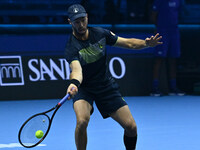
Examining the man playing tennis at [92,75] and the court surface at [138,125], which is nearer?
the man playing tennis at [92,75]

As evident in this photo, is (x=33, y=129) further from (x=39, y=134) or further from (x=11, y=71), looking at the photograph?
(x=11, y=71)

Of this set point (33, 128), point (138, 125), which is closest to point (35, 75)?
point (138, 125)

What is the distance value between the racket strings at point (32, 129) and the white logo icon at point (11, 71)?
15.2 ft

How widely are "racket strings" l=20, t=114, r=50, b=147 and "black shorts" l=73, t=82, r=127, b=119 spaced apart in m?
0.39

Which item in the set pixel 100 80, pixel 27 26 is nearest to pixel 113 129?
pixel 100 80

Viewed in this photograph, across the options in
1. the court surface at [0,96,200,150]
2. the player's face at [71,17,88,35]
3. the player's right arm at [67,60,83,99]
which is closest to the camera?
the player's right arm at [67,60,83,99]

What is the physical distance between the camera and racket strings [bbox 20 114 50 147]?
4.30m

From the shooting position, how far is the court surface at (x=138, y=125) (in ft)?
18.0

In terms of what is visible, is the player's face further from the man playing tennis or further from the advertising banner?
the advertising banner

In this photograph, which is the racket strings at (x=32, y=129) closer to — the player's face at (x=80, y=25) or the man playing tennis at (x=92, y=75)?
the man playing tennis at (x=92, y=75)

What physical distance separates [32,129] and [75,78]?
2.03ft

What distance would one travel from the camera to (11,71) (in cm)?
888

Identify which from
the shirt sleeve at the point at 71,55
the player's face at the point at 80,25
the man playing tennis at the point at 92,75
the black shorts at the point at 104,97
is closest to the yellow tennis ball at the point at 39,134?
the man playing tennis at the point at 92,75

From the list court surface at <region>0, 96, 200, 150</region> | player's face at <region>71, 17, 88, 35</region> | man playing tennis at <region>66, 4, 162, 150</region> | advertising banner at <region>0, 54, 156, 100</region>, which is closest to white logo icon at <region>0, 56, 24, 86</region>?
advertising banner at <region>0, 54, 156, 100</region>
